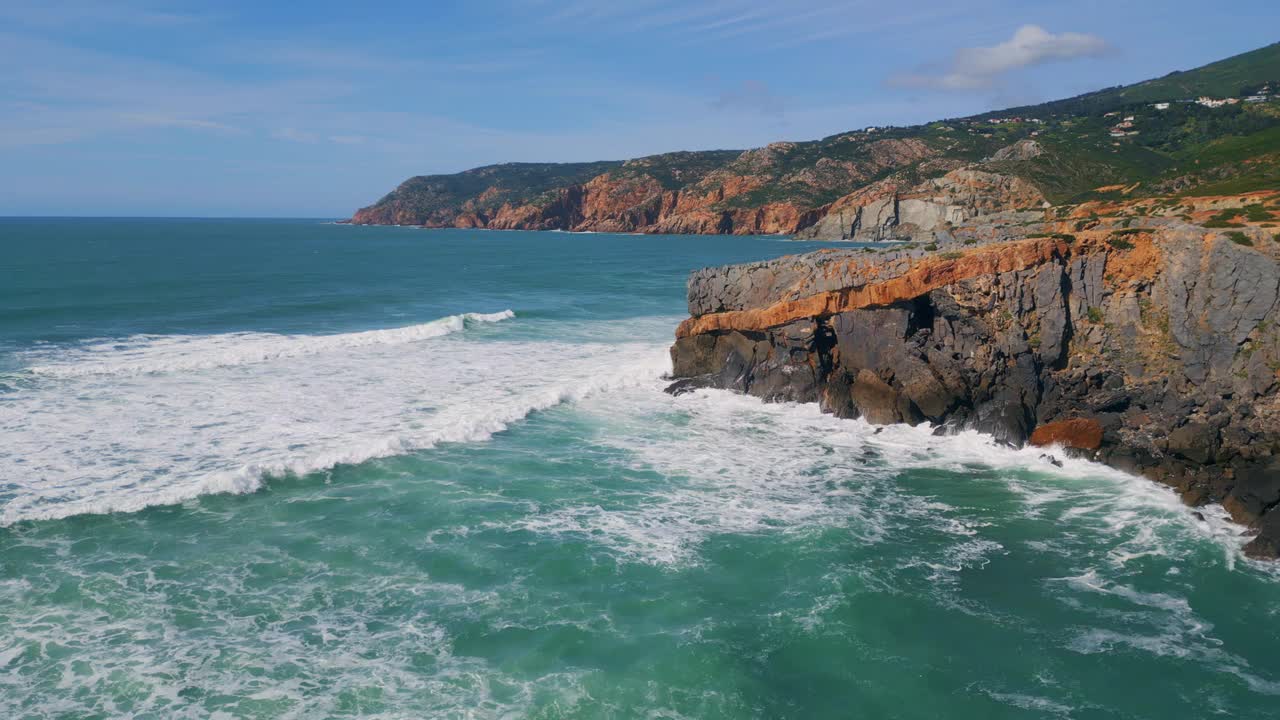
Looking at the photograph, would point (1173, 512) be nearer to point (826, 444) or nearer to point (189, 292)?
point (826, 444)

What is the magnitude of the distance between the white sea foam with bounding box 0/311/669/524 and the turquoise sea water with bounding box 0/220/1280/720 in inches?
6.7

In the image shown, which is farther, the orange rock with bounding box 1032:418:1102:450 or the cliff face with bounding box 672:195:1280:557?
the orange rock with bounding box 1032:418:1102:450

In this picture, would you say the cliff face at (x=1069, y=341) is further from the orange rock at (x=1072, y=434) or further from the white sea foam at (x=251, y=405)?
the white sea foam at (x=251, y=405)

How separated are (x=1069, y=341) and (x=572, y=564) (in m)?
16.0

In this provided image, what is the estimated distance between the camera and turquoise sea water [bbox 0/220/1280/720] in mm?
11516

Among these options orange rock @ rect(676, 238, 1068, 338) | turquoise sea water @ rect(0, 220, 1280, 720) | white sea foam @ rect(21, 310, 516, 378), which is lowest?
turquoise sea water @ rect(0, 220, 1280, 720)

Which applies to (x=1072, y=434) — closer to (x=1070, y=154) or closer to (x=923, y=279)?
(x=923, y=279)

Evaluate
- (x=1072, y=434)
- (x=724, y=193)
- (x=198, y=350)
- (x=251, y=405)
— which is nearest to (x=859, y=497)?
(x=1072, y=434)

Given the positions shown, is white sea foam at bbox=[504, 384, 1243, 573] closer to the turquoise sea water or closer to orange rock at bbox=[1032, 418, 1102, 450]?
the turquoise sea water

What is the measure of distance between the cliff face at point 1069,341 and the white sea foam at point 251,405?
336 inches

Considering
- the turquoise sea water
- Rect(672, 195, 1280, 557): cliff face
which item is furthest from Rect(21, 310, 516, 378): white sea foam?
Rect(672, 195, 1280, 557): cliff face

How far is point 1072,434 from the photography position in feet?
70.1

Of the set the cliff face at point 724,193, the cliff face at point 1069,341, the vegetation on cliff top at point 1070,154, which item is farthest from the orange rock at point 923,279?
the cliff face at point 724,193

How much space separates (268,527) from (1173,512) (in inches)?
790
